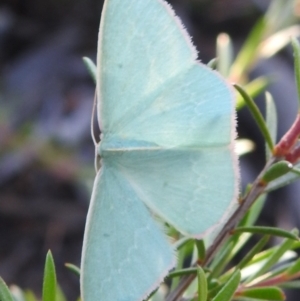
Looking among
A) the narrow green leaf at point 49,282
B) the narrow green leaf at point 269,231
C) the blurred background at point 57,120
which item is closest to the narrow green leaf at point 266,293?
the narrow green leaf at point 269,231

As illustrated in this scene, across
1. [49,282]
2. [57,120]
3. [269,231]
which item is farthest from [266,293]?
[57,120]

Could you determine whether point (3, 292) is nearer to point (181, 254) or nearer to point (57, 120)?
point (181, 254)

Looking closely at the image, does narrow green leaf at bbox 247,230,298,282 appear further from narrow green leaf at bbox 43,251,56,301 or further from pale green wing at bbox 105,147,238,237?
narrow green leaf at bbox 43,251,56,301

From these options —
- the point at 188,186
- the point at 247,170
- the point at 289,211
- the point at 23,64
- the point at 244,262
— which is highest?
the point at 23,64

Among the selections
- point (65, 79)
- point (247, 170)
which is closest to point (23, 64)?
point (65, 79)

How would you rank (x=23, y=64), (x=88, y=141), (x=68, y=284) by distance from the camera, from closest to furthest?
(x=68, y=284) < (x=88, y=141) < (x=23, y=64)

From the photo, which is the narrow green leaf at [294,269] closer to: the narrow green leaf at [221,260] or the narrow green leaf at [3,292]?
the narrow green leaf at [221,260]

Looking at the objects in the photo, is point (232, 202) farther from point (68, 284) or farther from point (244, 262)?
point (68, 284)
